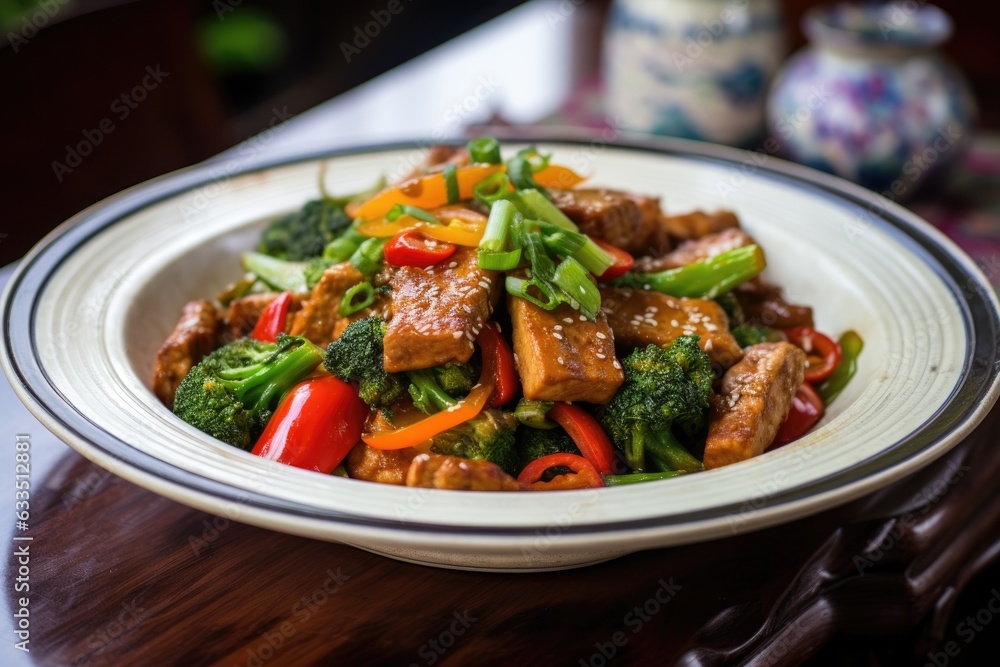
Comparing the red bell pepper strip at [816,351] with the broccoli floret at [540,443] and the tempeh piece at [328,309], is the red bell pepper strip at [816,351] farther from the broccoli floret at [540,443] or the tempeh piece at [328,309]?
the tempeh piece at [328,309]

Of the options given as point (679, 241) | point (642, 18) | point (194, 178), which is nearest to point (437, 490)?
point (679, 241)

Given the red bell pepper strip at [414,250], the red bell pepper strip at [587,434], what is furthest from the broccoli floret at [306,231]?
the red bell pepper strip at [587,434]

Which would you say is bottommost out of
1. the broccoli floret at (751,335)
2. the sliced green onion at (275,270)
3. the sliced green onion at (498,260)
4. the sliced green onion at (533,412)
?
the broccoli floret at (751,335)

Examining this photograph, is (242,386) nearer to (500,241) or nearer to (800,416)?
(500,241)

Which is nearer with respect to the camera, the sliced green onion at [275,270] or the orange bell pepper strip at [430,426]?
the orange bell pepper strip at [430,426]

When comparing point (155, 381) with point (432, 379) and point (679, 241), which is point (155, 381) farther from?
point (679, 241)

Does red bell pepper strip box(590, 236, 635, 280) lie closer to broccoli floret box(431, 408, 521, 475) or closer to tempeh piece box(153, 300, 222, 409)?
broccoli floret box(431, 408, 521, 475)

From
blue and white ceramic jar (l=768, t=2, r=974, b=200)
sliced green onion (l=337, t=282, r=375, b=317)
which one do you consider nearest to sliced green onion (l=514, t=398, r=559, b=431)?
sliced green onion (l=337, t=282, r=375, b=317)

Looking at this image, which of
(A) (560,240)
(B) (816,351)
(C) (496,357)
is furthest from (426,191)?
(B) (816,351)
